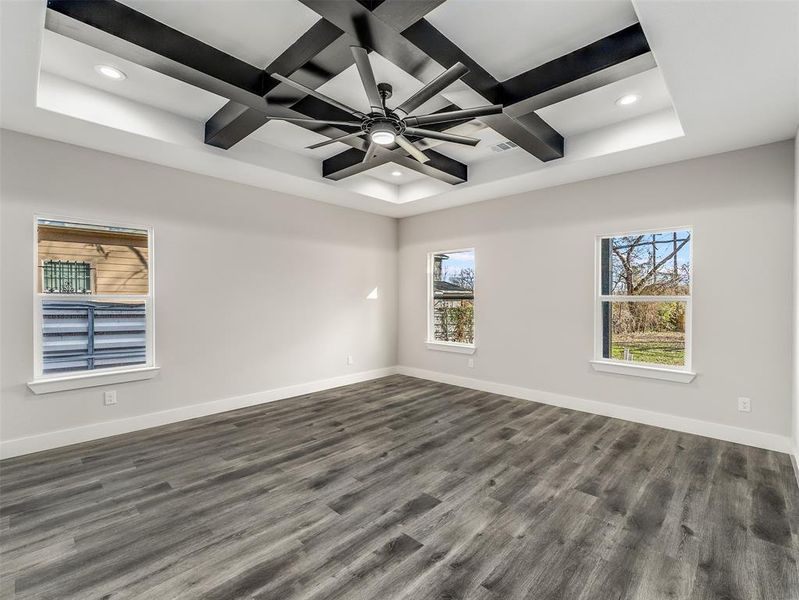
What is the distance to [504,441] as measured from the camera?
3.50m

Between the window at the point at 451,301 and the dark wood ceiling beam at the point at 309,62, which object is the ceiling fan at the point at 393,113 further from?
the window at the point at 451,301

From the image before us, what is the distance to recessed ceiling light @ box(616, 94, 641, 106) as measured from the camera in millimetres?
3135

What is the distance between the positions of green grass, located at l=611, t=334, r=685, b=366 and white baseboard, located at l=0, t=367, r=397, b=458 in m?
3.56

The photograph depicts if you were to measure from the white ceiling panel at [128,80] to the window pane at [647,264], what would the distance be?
4191mm

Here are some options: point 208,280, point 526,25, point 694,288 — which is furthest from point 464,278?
point 526,25

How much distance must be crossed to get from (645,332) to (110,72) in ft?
17.3

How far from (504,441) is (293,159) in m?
3.64

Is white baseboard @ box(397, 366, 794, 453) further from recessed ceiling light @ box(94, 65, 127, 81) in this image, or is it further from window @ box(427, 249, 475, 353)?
recessed ceiling light @ box(94, 65, 127, 81)

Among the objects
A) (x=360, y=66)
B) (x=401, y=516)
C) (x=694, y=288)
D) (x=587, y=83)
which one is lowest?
(x=401, y=516)

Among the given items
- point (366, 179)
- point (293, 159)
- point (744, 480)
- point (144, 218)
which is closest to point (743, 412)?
point (744, 480)

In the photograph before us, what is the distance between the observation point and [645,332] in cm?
411

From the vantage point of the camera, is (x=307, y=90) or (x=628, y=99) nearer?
(x=307, y=90)

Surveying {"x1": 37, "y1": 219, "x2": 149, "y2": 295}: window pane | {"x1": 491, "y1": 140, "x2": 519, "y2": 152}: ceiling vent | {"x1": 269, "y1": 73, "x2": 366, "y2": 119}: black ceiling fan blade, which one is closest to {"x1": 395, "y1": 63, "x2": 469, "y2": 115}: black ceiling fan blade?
{"x1": 269, "y1": 73, "x2": 366, "y2": 119}: black ceiling fan blade

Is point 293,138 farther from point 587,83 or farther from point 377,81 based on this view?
point 587,83
